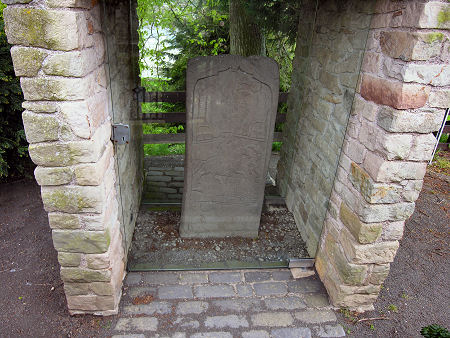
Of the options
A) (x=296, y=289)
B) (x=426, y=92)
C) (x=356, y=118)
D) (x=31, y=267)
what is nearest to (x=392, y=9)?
(x=426, y=92)

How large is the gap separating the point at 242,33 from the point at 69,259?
113 inches

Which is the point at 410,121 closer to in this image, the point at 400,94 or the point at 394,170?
the point at 400,94

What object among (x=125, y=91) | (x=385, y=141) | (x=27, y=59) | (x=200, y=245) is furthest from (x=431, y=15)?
(x=200, y=245)

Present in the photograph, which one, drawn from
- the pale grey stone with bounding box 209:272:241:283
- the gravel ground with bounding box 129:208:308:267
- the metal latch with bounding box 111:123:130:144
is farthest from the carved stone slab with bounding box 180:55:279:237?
the metal latch with bounding box 111:123:130:144

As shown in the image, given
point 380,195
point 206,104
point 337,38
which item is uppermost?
point 337,38

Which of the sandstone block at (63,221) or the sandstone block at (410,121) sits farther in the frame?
the sandstone block at (63,221)

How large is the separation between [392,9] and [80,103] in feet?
6.40

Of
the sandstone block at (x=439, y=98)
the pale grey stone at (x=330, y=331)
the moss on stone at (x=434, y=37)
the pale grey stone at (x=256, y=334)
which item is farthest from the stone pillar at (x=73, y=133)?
the sandstone block at (x=439, y=98)

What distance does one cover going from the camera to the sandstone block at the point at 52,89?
1.75 m

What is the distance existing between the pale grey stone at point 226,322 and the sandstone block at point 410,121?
1.77 m

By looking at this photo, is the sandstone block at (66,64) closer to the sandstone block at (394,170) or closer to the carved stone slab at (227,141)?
the carved stone slab at (227,141)

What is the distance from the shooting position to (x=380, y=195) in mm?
2232

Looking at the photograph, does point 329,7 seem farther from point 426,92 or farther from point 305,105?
point 426,92

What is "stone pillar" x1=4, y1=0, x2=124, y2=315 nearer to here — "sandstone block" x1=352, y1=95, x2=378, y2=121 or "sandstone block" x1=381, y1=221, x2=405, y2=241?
"sandstone block" x1=352, y1=95, x2=378, y2=121
